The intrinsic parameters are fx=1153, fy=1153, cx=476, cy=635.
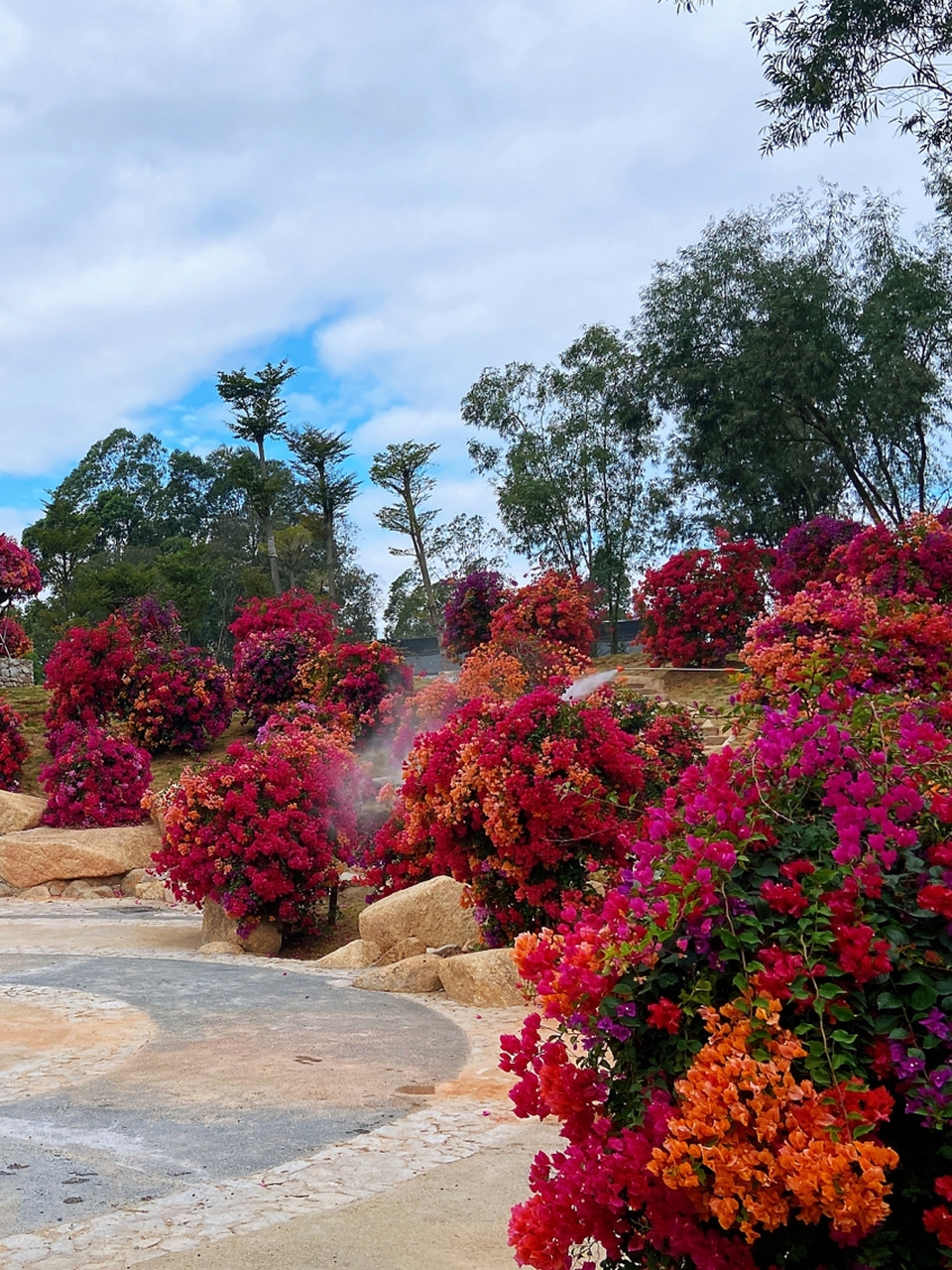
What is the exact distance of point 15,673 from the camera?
938 inches

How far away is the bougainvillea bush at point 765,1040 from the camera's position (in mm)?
1896

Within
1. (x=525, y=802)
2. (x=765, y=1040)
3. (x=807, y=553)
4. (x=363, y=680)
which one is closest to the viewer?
(x=765, y=1040)

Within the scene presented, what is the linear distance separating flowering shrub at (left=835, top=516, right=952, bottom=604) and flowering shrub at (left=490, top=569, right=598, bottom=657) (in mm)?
5895

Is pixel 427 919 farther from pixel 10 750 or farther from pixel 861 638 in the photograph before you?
pixel 10 750

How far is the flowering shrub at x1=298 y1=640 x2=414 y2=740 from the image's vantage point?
52.9 ft

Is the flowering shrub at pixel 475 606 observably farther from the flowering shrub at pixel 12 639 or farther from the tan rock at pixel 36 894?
the tan rock at pixel 36 894

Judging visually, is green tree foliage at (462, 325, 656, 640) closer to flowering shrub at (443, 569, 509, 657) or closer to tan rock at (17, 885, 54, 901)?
flowering shrub at (443, 569, 509, 657)

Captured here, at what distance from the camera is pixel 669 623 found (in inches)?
700

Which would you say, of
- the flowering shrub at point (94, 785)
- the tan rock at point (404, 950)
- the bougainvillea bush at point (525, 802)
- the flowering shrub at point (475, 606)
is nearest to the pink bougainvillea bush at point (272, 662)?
the flowering shrub at point (475, 606)

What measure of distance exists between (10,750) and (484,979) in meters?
11.8

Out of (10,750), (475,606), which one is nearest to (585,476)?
(475,606)

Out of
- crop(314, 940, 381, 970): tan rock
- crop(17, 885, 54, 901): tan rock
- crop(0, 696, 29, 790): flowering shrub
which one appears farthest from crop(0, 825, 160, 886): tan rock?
crop(314, 940, 381, 970): tan rock

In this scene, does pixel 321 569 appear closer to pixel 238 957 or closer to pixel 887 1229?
pixel 238 957

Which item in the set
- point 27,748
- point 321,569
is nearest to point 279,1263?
point 27,748
